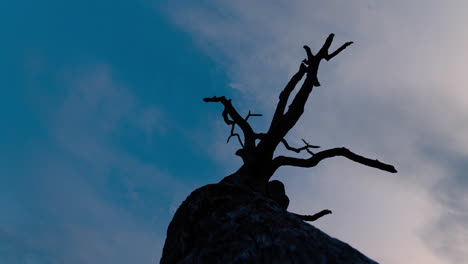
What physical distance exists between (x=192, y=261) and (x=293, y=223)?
885 millimetres

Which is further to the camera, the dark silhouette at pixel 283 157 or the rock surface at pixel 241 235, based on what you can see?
the dark silhouette at pixel 283 157

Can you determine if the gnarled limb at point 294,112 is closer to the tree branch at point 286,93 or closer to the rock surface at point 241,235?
the tree branch at point 286,93

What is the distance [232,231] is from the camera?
10.2 ft

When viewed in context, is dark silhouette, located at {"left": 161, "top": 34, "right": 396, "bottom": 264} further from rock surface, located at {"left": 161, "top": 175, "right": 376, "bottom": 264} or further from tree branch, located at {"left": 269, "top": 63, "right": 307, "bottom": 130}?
tree branch, located at {"left": 269, "top": 63, "right": 307, "bottom": 130}

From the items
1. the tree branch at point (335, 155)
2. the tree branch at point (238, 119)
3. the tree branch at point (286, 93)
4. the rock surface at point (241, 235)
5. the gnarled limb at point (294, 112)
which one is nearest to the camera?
the rock surface at point (241, 235)

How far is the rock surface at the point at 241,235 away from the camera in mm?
2631

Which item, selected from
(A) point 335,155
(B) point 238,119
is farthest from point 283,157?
(B) point 238,119

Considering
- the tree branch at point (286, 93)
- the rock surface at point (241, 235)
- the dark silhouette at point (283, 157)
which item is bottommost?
the rock surface at point (241, 235)

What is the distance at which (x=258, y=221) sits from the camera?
3164mm

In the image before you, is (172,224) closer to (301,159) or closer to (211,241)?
(211,241)

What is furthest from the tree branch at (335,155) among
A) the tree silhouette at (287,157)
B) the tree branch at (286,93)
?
the tree branch at (286,93)

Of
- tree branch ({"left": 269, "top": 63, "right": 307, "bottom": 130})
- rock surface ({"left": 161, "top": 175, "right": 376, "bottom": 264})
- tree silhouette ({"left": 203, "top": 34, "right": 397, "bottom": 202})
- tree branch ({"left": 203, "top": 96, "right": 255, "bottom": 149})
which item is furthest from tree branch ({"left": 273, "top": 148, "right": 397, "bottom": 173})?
rock surface ({"left": 161, "top": 175, "right": 376, "bottom": 264})

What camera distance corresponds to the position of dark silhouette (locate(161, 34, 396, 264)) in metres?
2.67

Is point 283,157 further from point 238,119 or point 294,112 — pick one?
point 238,119
